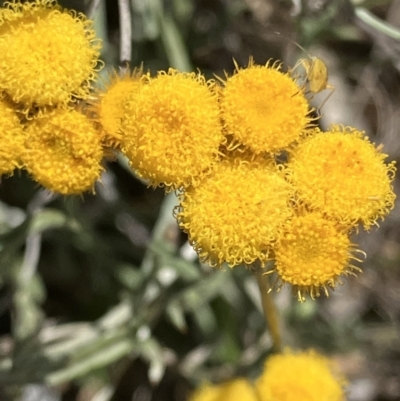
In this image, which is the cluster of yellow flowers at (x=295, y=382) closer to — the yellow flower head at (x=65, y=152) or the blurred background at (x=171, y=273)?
the blurred background at (x=171, y=273)

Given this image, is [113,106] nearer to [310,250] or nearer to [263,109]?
[263,109]

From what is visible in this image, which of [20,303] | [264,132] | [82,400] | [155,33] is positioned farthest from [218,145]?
[82,400]

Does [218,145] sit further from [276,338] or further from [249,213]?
[276,338]

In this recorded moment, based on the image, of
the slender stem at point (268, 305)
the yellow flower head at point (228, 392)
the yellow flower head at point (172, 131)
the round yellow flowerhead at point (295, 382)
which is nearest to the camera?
the yellow flower head at point (172, 131)

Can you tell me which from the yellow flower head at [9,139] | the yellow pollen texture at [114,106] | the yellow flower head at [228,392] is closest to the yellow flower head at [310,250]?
the yellow pollen texture at [114,106]

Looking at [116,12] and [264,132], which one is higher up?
[264,132]

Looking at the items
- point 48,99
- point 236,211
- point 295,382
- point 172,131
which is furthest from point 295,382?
point 48,99

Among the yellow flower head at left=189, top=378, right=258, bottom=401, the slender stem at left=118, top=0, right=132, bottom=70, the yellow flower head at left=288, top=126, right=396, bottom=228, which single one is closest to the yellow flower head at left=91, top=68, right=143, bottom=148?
the slender stem at left=118, top=0, right=132, bottom=70
